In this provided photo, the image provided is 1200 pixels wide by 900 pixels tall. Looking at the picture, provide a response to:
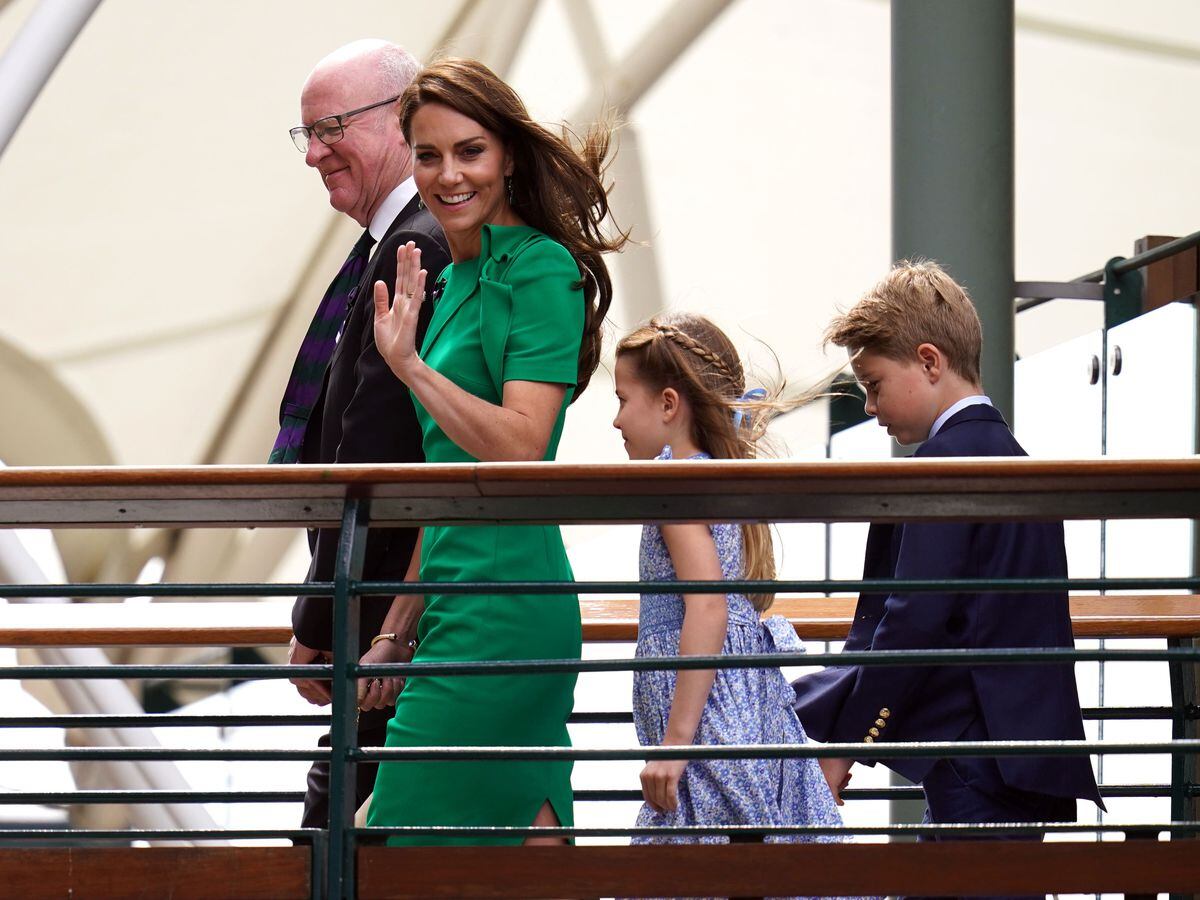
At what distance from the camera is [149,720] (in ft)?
8.57

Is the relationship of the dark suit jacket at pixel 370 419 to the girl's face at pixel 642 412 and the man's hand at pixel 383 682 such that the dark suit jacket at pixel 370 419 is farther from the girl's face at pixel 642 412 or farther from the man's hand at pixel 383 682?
the girl's face at pixel 642 412

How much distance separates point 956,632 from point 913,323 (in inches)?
20.3

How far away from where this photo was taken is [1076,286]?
5.27 m

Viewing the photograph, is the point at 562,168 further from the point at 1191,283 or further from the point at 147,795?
the point at 1191,283

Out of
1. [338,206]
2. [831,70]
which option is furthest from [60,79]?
[338,206]

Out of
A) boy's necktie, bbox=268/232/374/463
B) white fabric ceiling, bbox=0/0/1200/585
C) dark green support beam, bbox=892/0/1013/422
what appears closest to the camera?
boy's necktie, bbox=268/232/374/463

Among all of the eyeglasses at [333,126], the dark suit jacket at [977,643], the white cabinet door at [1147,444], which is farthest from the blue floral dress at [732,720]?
the white cabinet door at [1147,444]

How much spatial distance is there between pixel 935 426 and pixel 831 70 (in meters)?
10.1

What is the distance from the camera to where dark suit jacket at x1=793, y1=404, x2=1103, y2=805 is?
2.70m

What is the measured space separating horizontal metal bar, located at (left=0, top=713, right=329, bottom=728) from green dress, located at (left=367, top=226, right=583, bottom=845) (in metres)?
0.38

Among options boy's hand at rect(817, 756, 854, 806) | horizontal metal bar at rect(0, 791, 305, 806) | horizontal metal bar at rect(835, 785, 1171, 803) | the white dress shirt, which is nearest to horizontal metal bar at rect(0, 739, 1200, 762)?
horizontal metal bar at rect(0, 791, 305, 806)

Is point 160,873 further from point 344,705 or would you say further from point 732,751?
point 732,751

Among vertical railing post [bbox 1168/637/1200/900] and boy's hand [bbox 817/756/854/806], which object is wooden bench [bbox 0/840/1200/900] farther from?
vertical railing post [bbox 1168/637/1200/900]

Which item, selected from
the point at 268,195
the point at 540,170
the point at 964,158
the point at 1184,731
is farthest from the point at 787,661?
the point at 268,195
